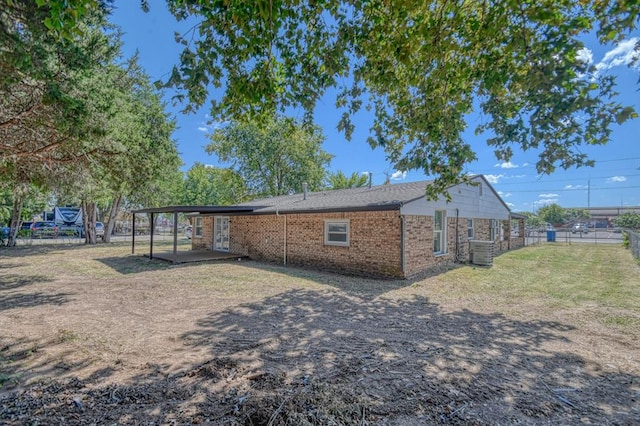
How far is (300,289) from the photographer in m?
7.95

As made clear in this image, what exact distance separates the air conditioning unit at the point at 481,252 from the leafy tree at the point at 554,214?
75.5m

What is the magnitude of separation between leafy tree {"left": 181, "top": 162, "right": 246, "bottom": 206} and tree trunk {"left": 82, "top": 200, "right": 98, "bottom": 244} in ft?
36.1

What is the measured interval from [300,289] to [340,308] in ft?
6.30

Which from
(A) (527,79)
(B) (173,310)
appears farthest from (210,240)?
(A) (527,79)

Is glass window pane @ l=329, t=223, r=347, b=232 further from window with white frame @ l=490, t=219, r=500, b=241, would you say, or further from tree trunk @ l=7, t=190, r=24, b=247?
tree trunk @ l=7, t=190, r=24, b=247

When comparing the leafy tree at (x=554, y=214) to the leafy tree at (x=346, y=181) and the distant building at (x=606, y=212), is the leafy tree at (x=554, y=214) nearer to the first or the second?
the distant building at (x=606, y=212)

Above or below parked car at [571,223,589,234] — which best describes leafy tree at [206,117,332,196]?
above

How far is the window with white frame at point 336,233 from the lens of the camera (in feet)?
35.2

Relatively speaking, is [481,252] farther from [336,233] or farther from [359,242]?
[336,233]

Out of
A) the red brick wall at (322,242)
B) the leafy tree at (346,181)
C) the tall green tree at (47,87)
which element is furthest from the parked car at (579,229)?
the tall green tree at (47,87)

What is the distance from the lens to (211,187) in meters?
34.9

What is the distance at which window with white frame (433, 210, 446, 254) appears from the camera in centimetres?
1175

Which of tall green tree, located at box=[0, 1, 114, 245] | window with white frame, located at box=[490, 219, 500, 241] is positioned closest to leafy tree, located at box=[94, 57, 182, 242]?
tall green tree, located at box=[0, 1, 114, 245]

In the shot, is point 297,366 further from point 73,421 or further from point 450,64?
point 450,64
